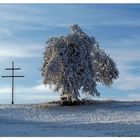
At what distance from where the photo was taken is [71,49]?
4444 centimetres

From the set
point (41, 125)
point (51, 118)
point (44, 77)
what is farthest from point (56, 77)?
point (41, 125)

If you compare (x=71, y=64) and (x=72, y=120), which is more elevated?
(x=71, y=64)

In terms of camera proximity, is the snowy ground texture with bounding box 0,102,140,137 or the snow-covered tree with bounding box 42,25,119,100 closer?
the snowy ground texture with bounding box 0,102,140,137

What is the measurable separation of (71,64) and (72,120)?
336 inches

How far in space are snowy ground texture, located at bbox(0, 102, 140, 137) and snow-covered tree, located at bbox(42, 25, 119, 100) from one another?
5.73ft

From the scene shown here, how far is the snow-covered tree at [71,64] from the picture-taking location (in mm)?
43656

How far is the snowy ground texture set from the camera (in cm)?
2892

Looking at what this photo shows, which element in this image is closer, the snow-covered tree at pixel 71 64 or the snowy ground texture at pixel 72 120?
the snowy ground texture at pixel 72 120

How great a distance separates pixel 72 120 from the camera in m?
36.2

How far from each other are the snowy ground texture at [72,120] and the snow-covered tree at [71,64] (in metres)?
1.75

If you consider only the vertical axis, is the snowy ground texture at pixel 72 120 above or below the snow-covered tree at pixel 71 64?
below

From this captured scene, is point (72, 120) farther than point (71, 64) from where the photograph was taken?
No

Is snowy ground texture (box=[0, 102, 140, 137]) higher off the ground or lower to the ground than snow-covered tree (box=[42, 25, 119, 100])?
lower

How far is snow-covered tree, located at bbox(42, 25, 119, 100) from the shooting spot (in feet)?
143
